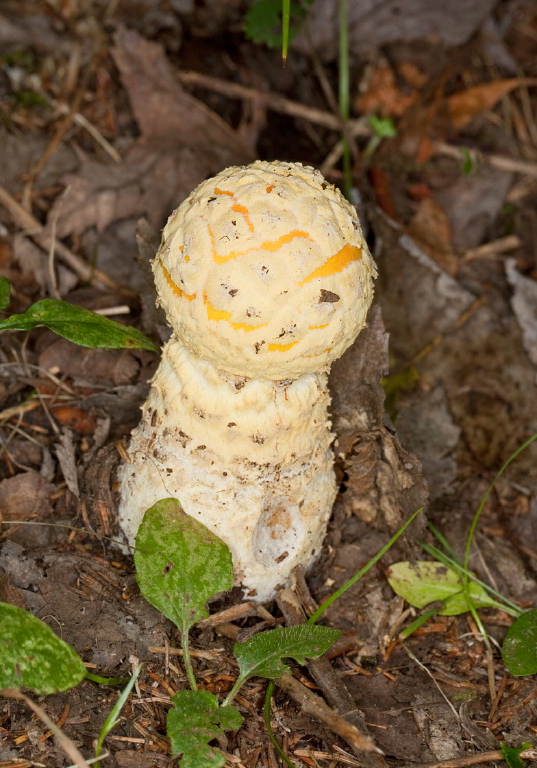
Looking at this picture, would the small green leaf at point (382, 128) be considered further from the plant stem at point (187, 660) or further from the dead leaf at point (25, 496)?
the plant stem at point (187, 660)

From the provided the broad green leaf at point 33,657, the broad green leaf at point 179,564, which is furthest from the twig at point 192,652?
the broad green leaf at point 33,657

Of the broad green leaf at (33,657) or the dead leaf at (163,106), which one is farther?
the dead leaf at (163,106)

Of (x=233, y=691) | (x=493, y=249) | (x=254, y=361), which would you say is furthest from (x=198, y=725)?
(x=493, y=249)

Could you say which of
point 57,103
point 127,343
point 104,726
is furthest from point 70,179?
point 104,726

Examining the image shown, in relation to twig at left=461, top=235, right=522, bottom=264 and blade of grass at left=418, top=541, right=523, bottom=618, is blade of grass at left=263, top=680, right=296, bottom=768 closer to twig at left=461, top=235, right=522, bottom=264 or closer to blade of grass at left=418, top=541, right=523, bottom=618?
blade of grass at left=418, top=541, right=523, bottom=618

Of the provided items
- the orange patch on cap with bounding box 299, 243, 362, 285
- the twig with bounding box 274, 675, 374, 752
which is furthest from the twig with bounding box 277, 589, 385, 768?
the orange patch on cap with bounding box 299, 243, 362, 285

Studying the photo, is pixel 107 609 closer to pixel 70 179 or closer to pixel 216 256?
pixel 216 256
